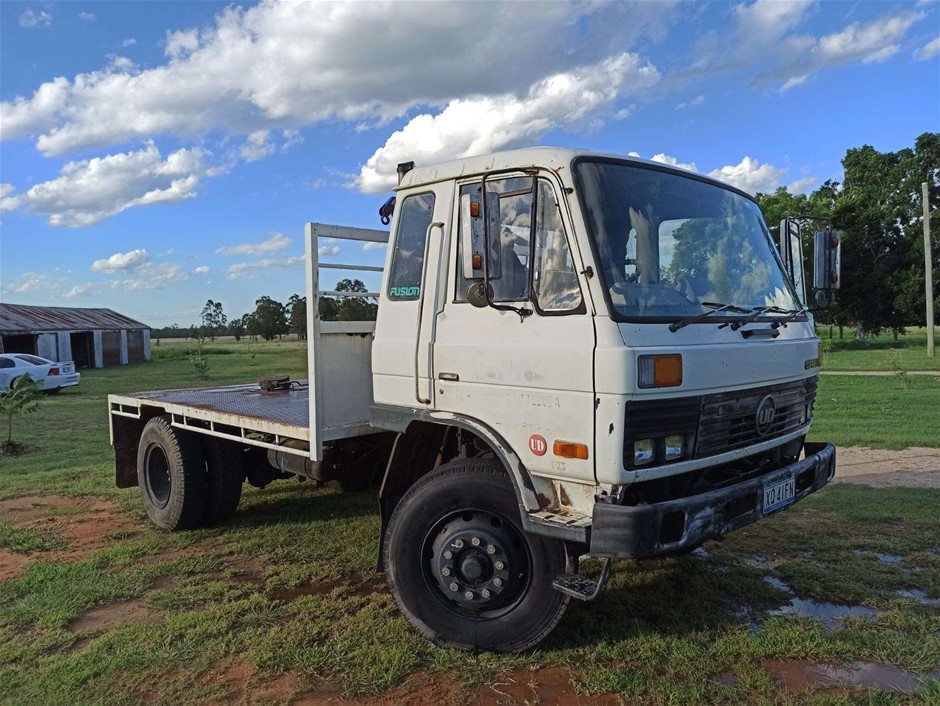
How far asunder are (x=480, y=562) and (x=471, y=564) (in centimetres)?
5

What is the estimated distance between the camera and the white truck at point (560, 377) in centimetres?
328

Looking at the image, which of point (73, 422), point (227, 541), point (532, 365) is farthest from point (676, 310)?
point (73, 422)

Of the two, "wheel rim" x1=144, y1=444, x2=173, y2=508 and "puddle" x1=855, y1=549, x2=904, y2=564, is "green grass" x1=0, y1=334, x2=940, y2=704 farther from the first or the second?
"wheel rim" x1=144, y1=444, x2=173, y2=508

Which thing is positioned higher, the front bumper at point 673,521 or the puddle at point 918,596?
the front bumper at point 673,521

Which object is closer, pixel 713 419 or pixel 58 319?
pixel 713 419

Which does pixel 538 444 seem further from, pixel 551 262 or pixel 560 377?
pixel 551 262

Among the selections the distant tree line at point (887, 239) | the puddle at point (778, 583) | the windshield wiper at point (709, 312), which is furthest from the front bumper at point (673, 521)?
the distant tree line at point (887, 239)

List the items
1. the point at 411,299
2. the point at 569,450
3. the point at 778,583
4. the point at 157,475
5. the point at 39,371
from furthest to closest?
the point at 39,371, the point at 157,475, the point at 778,583, the point at 411,299, the point at 569,450

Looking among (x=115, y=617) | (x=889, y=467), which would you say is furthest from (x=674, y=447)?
(x=889, y=467)

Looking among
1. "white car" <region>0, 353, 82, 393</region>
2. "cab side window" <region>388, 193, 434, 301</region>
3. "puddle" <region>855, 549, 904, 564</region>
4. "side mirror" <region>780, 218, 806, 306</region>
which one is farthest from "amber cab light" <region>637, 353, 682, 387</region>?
"white car" <region>0, 353, 82, 393</region>

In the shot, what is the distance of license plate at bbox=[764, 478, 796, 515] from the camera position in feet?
12.3

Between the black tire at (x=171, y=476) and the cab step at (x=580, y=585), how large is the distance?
3834 mm

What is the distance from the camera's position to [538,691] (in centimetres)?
337

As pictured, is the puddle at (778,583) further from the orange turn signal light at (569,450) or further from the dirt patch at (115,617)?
the dirt patch at (115,617)
